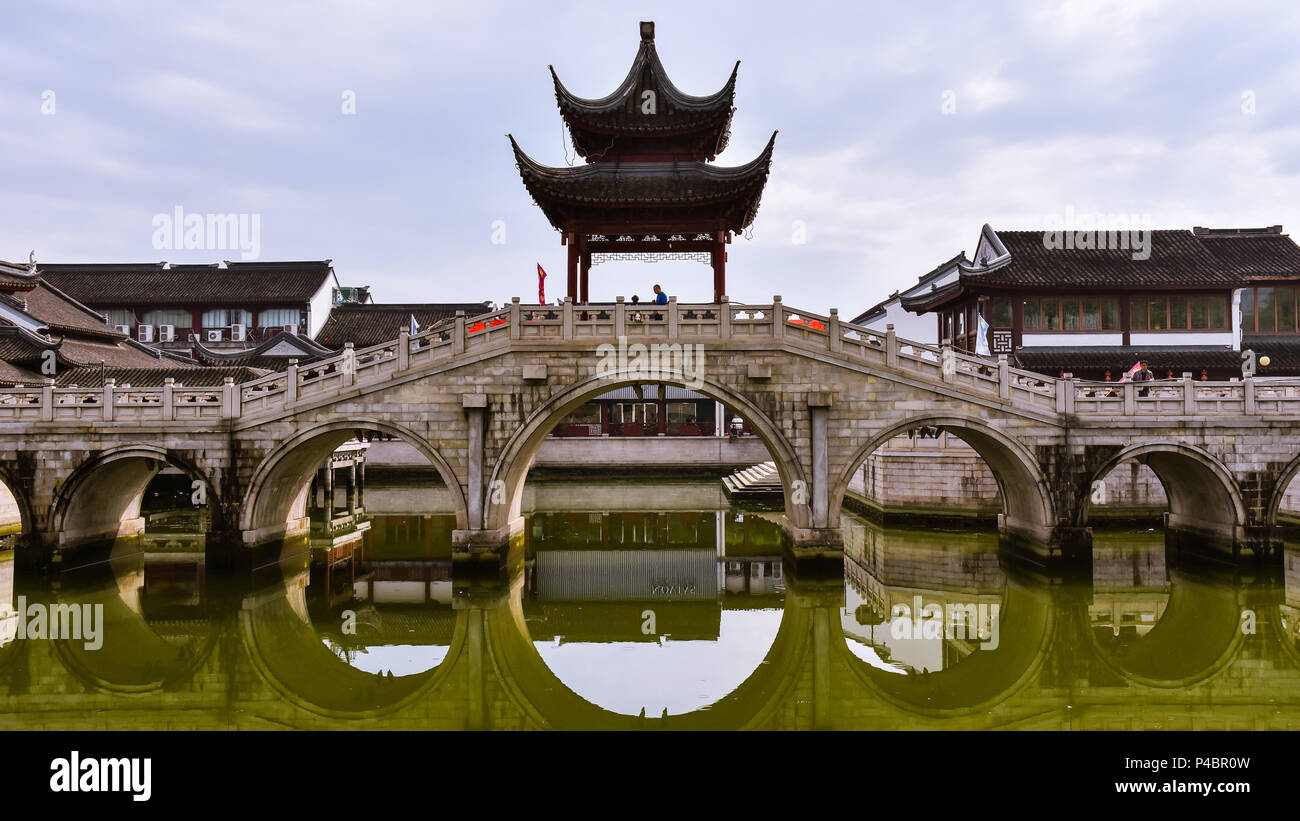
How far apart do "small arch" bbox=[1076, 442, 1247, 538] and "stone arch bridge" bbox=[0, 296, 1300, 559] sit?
75 mm

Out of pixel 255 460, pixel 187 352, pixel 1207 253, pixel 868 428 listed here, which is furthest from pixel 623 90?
pixel 187 352

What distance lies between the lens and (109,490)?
1966 cm

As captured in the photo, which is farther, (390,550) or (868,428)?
(390,550)

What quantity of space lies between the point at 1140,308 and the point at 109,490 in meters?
32.7

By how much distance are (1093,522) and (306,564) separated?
23.6m

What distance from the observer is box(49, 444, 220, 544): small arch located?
17.4 m

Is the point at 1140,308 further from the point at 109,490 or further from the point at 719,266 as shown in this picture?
the point at 109,490

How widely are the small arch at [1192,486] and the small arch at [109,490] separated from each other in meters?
21.8

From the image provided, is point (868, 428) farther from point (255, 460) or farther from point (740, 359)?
point (255, 460)

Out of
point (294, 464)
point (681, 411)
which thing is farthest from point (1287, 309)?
point (294, 464)

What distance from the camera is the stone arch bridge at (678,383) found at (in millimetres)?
17266

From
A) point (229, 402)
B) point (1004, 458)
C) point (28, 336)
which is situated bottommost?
point (1004, 458)

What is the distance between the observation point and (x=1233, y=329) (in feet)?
83.3

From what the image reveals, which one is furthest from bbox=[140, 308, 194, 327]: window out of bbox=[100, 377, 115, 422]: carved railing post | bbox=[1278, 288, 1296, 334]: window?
bbox=[1278, 288, 1296, 334]: window
